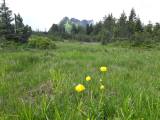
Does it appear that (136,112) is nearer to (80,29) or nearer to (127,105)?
(127,105)

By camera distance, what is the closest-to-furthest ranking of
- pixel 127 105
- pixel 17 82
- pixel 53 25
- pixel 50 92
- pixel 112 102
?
1. pixel 127 105
2. pixel 112 102
3. pixel 50 92
4. pixel 17 82
5. pixel 53 25

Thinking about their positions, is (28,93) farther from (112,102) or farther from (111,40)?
(111,40)

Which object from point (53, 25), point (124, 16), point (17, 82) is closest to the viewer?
point (17, 82)

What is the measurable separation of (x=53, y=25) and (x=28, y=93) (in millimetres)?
73028

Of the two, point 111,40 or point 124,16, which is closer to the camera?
point 111,40

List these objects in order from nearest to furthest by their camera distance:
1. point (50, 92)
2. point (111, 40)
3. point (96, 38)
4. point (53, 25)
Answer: point (50, 92), point (111, 40), point (96, 38), point (53, 25)

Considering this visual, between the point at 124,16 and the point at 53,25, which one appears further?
the point at 53,25

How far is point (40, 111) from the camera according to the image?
2.65m

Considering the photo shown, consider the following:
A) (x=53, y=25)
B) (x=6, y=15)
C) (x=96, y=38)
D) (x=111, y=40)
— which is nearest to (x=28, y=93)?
(x=6, y=15)

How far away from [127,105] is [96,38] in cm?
6049

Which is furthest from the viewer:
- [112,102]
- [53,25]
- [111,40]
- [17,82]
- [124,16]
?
[53,25]

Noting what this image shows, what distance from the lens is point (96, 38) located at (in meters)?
62.5

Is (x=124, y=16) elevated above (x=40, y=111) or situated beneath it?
elevated above

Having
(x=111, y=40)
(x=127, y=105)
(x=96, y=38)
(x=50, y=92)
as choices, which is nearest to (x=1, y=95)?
(x=50, y=92)
